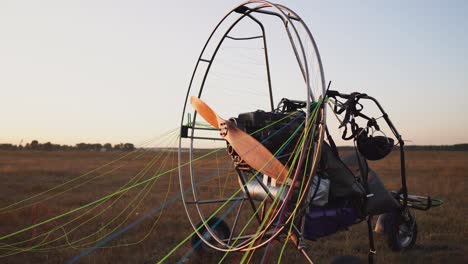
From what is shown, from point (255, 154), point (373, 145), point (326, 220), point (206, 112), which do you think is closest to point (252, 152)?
point (255, 154)

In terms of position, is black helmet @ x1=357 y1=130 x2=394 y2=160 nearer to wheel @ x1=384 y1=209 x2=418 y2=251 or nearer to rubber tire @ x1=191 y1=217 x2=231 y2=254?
wheel @ x1=384 y1=209 x2=418 y2=251

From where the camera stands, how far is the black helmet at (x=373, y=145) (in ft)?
17.4

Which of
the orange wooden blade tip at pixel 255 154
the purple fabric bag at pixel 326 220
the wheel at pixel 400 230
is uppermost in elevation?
the orange wooden blade tip at pixel 255 154

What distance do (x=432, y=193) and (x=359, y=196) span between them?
9.88 meters

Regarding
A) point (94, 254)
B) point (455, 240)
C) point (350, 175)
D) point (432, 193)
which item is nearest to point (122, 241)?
point (94, 254)

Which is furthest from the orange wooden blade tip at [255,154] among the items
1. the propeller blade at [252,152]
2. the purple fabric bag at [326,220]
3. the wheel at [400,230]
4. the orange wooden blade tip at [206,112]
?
the wheel at [400,230]

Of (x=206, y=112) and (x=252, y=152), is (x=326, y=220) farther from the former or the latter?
(x=206, y=112)

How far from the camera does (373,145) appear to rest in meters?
5.32

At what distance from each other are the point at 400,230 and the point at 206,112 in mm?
4021

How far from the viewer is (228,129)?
Result: 16.6 ft

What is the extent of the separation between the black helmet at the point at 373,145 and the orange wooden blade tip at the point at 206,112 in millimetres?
1841

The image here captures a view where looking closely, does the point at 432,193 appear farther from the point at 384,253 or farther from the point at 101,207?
the point at 101,207

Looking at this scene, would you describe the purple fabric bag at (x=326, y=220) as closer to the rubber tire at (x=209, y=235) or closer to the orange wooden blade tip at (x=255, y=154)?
the orange wooden blade tip at (x=255, y=154)

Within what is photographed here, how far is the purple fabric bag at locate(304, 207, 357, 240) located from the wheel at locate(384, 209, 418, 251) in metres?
1.69
